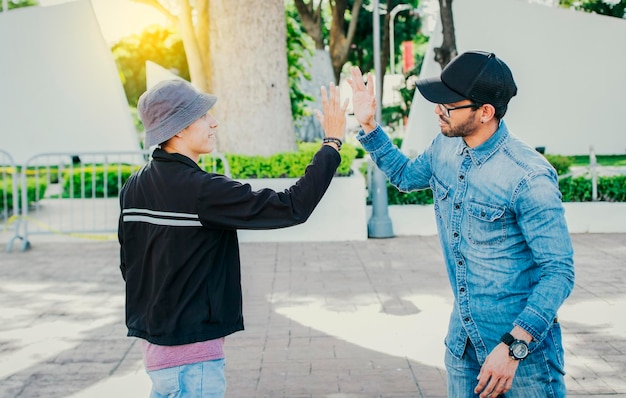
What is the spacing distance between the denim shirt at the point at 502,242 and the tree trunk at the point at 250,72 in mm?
9273

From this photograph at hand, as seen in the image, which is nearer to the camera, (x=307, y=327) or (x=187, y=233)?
(x=187, y=233)

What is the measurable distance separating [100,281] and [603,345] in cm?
519

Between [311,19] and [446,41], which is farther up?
[311,19]

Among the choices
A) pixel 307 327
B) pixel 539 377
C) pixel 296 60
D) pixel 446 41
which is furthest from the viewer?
pixel 446 41

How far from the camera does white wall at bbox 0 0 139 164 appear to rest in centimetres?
2247

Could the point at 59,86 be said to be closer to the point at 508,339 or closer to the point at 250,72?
the point at 250,72

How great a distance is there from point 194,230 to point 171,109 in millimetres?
436

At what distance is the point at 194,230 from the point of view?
284cm

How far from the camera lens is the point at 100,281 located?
871 cm

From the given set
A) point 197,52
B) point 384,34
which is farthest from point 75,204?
Answer: point 384,34

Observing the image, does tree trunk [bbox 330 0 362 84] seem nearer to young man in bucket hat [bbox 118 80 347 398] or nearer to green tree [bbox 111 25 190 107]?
green tree [bbox 111 25 190 107]

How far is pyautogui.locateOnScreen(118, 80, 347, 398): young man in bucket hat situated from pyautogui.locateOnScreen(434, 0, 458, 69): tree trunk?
1401 cm

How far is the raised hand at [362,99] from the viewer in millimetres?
3262

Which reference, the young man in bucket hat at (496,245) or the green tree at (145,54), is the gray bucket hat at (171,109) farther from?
the green tree at (145,54)
